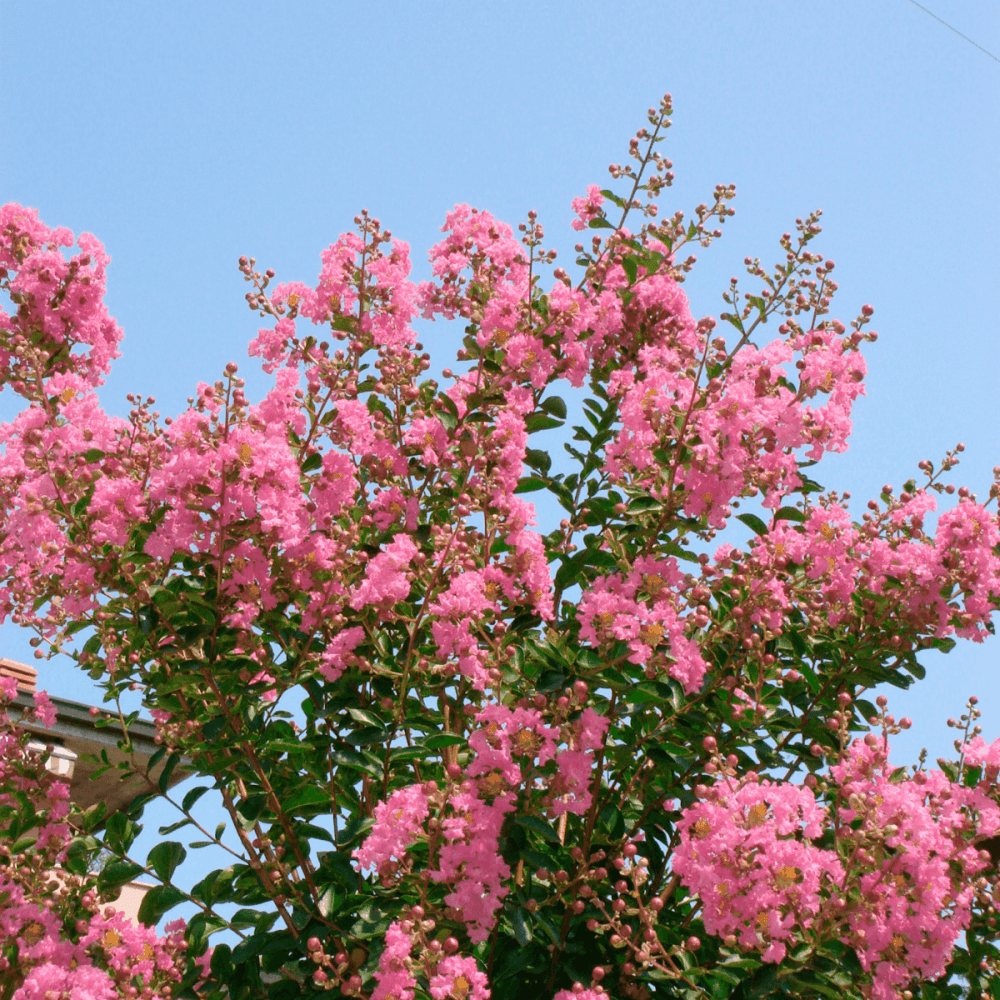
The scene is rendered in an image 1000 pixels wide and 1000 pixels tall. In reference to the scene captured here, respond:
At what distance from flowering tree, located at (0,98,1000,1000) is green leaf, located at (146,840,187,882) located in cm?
1

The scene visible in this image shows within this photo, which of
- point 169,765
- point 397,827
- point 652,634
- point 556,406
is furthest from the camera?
point 556,406

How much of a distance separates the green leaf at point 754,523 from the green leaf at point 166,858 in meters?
1.80

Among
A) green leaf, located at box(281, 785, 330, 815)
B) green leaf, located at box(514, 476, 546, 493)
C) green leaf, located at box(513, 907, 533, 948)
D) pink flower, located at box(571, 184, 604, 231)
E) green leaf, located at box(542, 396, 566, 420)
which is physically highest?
pink flower, located at box(571, 184, 604, 231)

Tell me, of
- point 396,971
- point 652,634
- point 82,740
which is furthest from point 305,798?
point 82,740

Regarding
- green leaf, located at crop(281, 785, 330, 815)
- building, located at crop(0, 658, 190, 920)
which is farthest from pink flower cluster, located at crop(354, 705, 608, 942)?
building, located at crop(0, 658, 190, 920)

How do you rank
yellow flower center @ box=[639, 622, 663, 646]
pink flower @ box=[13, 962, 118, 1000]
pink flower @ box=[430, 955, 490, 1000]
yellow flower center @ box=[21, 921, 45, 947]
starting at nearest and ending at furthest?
pink flower @ box=[430, 955, 490, 1000] → yellow flower center @ box=[639, 622, 663, 646] → pink flower @ box=[13, 962, 118, 1000] → yellow flower center @ box=[21, 921, 45, 947]

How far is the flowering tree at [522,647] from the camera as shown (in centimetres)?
210

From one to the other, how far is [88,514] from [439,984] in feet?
4.26

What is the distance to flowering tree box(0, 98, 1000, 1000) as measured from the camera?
2100 millimetres

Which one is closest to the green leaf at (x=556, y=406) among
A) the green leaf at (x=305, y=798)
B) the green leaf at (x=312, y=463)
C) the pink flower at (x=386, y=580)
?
the green leaf at (x=312, y=463)

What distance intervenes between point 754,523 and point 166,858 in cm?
187

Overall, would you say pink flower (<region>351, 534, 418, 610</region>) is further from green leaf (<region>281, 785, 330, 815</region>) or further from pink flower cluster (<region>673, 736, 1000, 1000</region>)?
pink flower cluster (<region>673, 736, 1000, 1000</region>)

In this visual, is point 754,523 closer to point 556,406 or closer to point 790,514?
point 790,514

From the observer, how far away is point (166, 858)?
2621 mm
